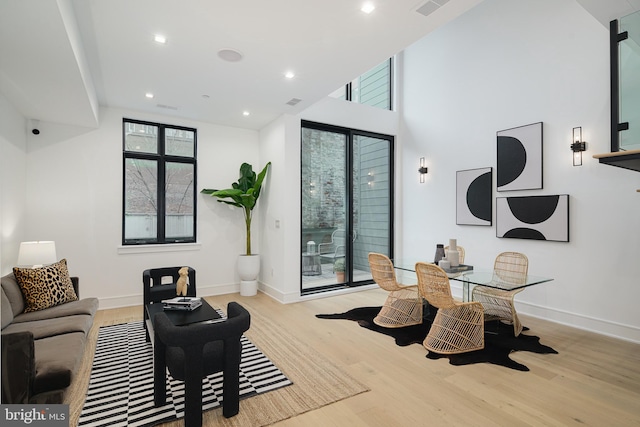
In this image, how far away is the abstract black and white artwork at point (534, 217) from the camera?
4.14 metres

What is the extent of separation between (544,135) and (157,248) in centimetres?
560

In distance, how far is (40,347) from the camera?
2.50m

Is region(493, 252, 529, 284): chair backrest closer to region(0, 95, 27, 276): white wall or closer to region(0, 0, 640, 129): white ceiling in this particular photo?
region(0, 0, 640, 129): white ceiling

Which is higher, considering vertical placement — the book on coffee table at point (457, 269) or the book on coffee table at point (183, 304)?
the book on coffee table at point (457, 269)

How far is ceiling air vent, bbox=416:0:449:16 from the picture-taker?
251cm

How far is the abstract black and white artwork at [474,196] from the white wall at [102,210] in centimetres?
384

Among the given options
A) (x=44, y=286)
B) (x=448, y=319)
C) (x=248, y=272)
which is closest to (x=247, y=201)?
(x=248, y=272)

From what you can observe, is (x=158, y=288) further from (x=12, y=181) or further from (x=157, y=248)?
(x=12, y=181)

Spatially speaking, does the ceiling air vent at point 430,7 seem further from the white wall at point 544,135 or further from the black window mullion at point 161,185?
the black window mullion at point 161,185

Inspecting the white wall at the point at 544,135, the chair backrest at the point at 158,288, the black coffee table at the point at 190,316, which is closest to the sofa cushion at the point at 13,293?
the chair backrest at the point at 158,288

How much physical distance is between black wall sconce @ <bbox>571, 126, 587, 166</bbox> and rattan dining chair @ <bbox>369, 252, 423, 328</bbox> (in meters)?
2.40

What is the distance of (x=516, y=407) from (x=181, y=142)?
5.40 metres

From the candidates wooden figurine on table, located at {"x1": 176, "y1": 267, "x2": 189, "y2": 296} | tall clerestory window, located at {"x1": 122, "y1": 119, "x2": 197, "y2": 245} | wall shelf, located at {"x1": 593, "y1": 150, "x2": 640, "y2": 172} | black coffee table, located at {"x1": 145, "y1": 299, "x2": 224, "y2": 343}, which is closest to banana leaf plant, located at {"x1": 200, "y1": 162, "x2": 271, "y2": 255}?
tall clerestory window, located at {"x1": 122, "y1": 119, "x2": 197, "y2": 245}

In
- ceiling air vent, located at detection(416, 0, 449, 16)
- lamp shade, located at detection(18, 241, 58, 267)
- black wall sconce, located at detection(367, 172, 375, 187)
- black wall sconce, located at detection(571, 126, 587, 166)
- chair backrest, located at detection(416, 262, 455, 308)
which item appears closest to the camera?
ceiling air vent, located at detection(416, 0, 449, 16)
